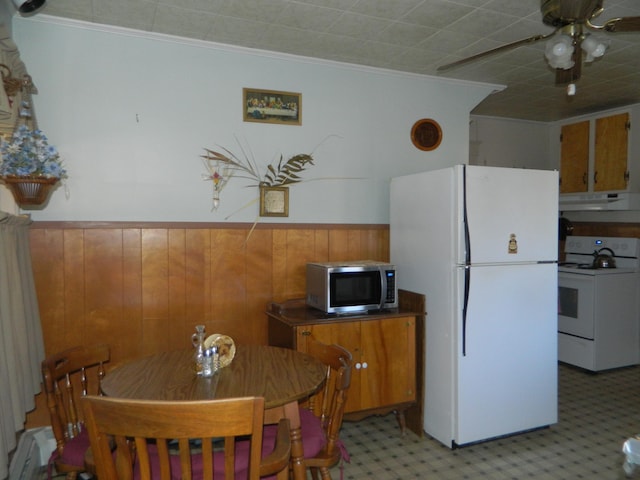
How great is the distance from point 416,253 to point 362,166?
0.80m

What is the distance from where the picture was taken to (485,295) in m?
2.83

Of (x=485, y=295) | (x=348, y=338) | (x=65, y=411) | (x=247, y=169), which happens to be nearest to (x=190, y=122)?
(x=247, y=169)

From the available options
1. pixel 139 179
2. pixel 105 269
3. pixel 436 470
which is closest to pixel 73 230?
pixel 105 269

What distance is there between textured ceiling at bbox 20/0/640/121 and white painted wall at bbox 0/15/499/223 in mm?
126

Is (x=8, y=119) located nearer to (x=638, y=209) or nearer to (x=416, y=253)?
(x=416, y=253)

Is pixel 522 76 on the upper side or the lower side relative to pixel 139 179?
upper

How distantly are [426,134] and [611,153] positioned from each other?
220 cm

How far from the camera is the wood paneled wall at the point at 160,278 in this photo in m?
2.70

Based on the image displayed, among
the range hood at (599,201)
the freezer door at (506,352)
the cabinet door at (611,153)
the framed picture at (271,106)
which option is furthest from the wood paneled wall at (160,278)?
the cabinet door at (611,153)

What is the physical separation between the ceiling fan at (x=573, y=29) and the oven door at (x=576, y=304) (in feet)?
8.77

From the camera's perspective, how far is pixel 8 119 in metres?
2.04

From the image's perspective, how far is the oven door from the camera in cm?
421

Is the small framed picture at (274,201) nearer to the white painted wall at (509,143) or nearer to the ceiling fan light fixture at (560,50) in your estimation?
the ceiling fan light fixture at (560,50)

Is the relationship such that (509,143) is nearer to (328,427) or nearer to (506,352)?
(506,352)
